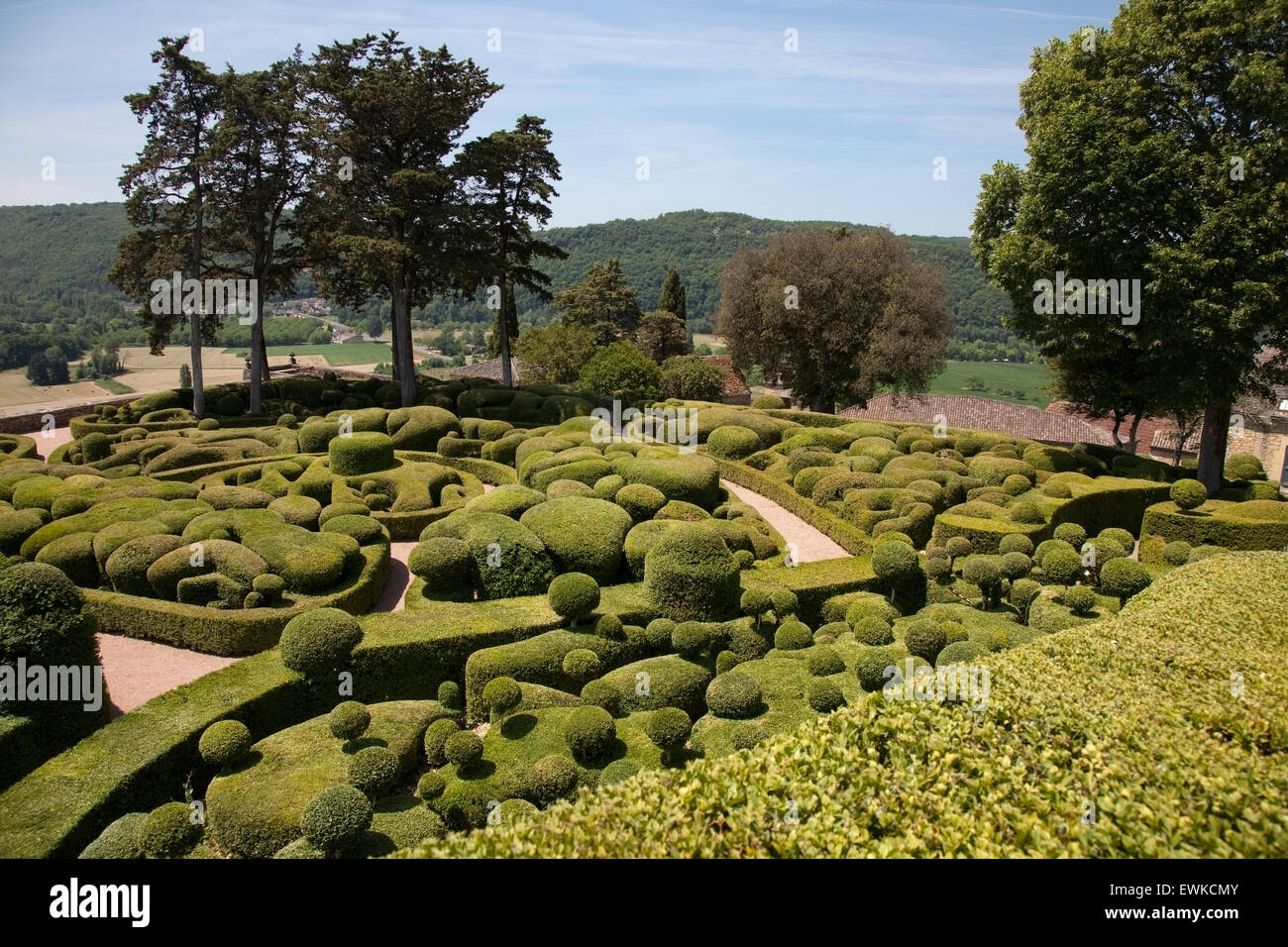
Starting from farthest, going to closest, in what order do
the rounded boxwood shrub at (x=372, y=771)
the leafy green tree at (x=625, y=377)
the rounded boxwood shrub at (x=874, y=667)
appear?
the leafy green tree at (x=625, y=377), the rounded boxwood shrub at (x=874, y=667), the rounded boxwood shrub at (x=372, y=771)

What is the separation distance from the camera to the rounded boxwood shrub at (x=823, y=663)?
12867 millimetres

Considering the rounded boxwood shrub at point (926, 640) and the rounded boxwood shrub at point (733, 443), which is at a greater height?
the rounded boxwood shrub at point (733, 443)

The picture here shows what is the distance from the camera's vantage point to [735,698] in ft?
39.0

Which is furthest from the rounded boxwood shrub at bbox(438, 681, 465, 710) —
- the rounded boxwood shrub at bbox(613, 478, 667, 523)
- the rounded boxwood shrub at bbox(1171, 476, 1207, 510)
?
the rounded boxwood shrub at bbox(1171, 476, 1207, 510)

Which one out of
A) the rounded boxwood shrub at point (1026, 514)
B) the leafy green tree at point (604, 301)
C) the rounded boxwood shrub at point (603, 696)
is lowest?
the rounded boxwood shrub at point (603, 696)

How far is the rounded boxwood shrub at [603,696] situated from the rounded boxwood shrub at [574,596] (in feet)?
6.30

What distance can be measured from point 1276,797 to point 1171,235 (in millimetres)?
20845

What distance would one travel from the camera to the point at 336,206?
104 feet

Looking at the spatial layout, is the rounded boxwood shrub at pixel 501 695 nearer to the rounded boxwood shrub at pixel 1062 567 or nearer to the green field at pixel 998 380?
the rounded boxwood shrub at pixel 1062 567

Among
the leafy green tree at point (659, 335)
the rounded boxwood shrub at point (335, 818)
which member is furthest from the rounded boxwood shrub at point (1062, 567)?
the leafy green tree at point (659, 335)

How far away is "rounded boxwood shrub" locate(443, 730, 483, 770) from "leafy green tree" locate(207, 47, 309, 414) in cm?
2607

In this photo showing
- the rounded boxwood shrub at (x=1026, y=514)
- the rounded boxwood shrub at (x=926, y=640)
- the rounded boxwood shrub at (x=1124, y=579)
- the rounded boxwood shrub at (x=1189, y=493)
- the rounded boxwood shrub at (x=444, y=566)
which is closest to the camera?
the rounded boxwood shrub at (x=926, y=640)

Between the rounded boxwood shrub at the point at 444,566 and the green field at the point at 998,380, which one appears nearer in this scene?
the rounded boxwood shrub at the point at 444,566

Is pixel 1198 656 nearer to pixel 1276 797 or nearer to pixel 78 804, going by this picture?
pixel 1276 797
